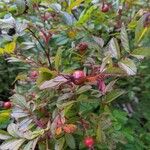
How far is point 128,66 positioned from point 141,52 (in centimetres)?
6

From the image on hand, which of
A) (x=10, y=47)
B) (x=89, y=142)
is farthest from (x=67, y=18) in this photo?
(x=89, y=142)

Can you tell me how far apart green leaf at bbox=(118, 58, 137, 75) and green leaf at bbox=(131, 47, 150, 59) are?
3 centimetres

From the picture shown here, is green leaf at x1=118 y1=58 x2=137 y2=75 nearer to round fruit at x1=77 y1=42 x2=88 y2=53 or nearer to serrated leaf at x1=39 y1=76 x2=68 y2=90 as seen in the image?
serrated leaf at x1=39 y1=76 x2=68 y2=90

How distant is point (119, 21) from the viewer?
158cm

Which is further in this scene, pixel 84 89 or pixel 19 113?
pixel 19 113

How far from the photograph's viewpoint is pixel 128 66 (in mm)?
1044

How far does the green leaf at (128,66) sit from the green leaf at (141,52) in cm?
3

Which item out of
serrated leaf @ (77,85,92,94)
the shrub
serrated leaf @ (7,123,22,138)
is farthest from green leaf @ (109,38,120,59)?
serrated leaf @ (7,123,22,138)

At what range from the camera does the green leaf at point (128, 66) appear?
1025 mm

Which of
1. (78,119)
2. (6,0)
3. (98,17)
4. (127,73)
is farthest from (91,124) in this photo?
(6,0)

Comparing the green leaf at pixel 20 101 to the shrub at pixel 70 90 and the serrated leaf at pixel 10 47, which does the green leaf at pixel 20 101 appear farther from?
the serrated leaf at pixel 10 47

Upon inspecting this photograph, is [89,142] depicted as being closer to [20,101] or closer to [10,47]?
[20,101]

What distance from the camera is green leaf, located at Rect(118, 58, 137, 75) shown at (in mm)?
1025

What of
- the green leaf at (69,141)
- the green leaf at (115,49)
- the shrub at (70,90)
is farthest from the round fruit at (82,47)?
the green leaf at (69,141)
